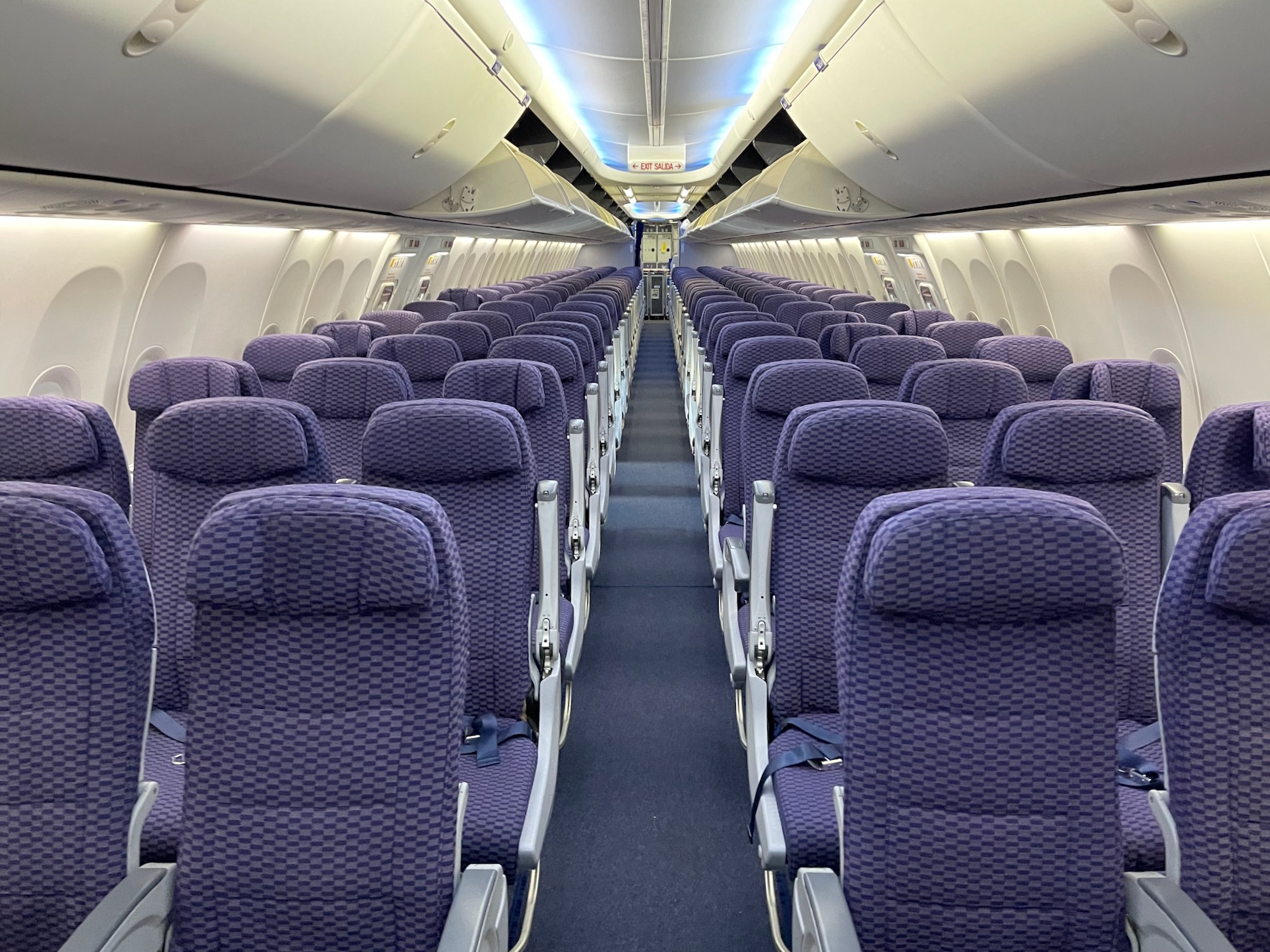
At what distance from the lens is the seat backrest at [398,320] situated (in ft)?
32.5

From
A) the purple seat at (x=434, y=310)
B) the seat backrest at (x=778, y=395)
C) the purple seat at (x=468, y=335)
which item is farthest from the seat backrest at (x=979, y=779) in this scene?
the purple seat at (x=434, y=310)

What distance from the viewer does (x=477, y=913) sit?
1840mm

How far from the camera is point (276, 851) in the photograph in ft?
6.12

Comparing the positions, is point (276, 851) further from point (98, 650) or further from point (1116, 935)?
point (1116, 935)

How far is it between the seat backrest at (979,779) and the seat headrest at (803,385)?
2.49 m

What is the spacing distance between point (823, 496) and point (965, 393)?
6.15 ft

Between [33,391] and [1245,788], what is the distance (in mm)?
6883

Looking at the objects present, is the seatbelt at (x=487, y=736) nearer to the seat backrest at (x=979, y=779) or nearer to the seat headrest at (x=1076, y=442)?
the seat backrest at (x=979, y=779)

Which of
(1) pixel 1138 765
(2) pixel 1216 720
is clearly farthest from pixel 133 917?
(1) pixel 1138 765

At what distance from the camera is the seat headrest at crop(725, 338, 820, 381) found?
19.5ft

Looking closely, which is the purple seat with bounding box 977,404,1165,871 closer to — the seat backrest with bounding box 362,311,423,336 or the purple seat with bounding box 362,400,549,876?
the purple seat with bounding box 362,400,549,876

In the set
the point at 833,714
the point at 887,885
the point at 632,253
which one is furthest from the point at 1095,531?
the point at 632,253

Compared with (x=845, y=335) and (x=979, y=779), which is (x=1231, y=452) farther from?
(x=845, y=335)

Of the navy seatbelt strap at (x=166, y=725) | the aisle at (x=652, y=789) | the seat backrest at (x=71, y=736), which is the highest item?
the seat backrest at (x=71, y=736)
